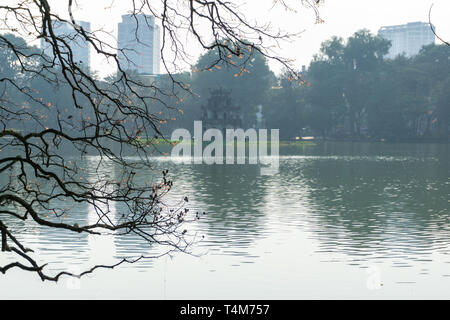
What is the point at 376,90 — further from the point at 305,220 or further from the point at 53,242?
the point at 53,242

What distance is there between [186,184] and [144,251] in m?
14.0

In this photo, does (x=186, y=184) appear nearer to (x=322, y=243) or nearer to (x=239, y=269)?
(x=322, y=243)

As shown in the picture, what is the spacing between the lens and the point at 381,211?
61.9ft

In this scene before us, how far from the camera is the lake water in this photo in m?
9.94

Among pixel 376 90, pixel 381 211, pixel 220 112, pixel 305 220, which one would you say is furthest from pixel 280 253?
pixel 376 90

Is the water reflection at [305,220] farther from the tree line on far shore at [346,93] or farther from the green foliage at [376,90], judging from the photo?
the green foliage at [376,90]

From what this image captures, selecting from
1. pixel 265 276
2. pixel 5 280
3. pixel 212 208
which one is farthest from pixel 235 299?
pixel 212 208

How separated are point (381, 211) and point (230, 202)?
4.36 m

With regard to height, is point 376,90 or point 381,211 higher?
point 376,90

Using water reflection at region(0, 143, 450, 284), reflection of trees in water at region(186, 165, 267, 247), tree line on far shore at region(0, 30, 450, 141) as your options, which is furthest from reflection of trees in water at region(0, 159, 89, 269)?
tree line on far shore at region(0, 30, 450, 141)

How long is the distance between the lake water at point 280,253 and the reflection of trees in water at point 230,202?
0.13 ft

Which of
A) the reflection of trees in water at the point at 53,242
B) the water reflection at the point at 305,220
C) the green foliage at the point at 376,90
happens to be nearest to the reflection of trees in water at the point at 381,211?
the water reflection at the point at 305,220

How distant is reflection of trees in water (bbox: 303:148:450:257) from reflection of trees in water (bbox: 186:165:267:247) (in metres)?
1.52

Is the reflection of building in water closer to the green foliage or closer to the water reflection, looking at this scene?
the green foliage
